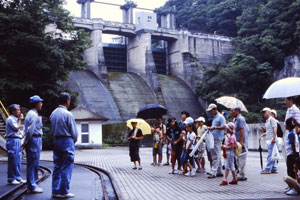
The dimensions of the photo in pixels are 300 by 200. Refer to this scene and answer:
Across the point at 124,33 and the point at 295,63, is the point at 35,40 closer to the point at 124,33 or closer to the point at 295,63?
the point at 124,33

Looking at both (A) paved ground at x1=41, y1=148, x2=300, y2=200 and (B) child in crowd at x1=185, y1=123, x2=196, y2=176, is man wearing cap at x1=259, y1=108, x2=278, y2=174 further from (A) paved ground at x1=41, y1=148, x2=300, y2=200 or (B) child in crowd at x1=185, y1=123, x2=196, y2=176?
(B) child in crowd at x1=185, y1=123, x2=196, y2=176

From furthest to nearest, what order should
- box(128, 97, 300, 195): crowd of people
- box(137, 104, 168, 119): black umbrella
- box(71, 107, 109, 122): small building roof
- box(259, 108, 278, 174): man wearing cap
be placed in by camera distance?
box(71, 107, 109, 122): small building roof
box(137, 104, 168, 119): black umbrella
box(259, 108, 278, 174): man wearing cap
box(128, 97, 300, 195): crowd of people

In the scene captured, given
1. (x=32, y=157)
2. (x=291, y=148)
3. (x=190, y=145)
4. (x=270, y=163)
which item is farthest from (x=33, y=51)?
(x=291, y=148)

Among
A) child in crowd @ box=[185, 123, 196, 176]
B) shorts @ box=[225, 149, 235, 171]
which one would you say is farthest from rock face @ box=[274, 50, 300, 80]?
shorts @ box=[225, 149, 235, 171]

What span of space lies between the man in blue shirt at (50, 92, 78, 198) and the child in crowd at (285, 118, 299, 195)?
3.72 meters

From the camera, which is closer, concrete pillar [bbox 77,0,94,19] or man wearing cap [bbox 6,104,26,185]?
man wearing cap [bbox 6,104,26,185]

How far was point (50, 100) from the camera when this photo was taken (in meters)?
29.6

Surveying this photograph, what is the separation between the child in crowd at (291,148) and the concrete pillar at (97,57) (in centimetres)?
3840

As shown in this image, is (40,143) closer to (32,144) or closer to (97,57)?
(32,144)

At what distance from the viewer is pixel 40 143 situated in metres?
7.22

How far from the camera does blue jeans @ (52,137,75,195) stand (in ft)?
20.9

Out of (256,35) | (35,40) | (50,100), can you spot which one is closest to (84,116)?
(50,100)

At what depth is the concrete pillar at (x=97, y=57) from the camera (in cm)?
4506

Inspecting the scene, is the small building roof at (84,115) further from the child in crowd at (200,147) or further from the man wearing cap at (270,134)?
the man wearing cap at (270,134)
